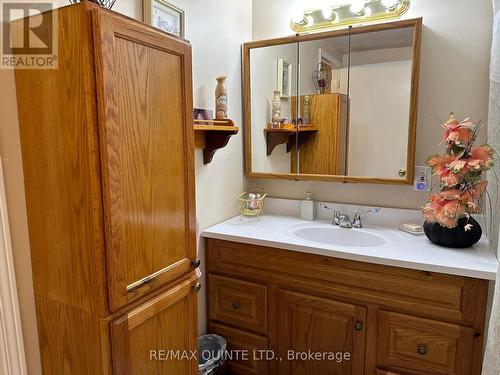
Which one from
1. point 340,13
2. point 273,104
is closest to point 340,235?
point 273,104

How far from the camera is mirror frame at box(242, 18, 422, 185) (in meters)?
1.69

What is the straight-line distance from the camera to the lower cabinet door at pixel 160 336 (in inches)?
37.2

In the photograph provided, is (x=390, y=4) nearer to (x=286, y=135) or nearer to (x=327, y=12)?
(x=327, y=12)

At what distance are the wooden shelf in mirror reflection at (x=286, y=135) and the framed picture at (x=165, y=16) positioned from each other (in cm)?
79

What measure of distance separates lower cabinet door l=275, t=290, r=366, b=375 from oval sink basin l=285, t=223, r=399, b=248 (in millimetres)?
337

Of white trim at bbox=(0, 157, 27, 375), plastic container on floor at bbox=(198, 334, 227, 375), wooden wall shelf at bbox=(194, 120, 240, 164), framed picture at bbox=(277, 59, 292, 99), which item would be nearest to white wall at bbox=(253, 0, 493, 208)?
framed picture at bbox=(277, 59, 292, 99)

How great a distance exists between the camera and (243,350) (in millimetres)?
1804

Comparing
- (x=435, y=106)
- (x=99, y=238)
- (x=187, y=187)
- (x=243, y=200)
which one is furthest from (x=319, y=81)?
(x=99, y=238)

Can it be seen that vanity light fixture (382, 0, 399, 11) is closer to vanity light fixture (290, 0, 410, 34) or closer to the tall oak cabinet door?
vanity light fixture (290, 0, 410, 34)

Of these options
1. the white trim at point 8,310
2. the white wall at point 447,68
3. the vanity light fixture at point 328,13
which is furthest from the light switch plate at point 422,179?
the white trim at point 8,310

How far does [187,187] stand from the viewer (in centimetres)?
115

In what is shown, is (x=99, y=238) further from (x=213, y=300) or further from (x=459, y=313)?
(x=459, y=313)

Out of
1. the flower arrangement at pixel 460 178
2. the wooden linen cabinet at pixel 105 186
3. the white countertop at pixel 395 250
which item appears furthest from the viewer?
the flower arrangement at pixel 460 178

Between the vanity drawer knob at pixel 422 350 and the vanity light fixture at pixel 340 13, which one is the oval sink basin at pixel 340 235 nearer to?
the vanity drawer knob at pixel 422 350
